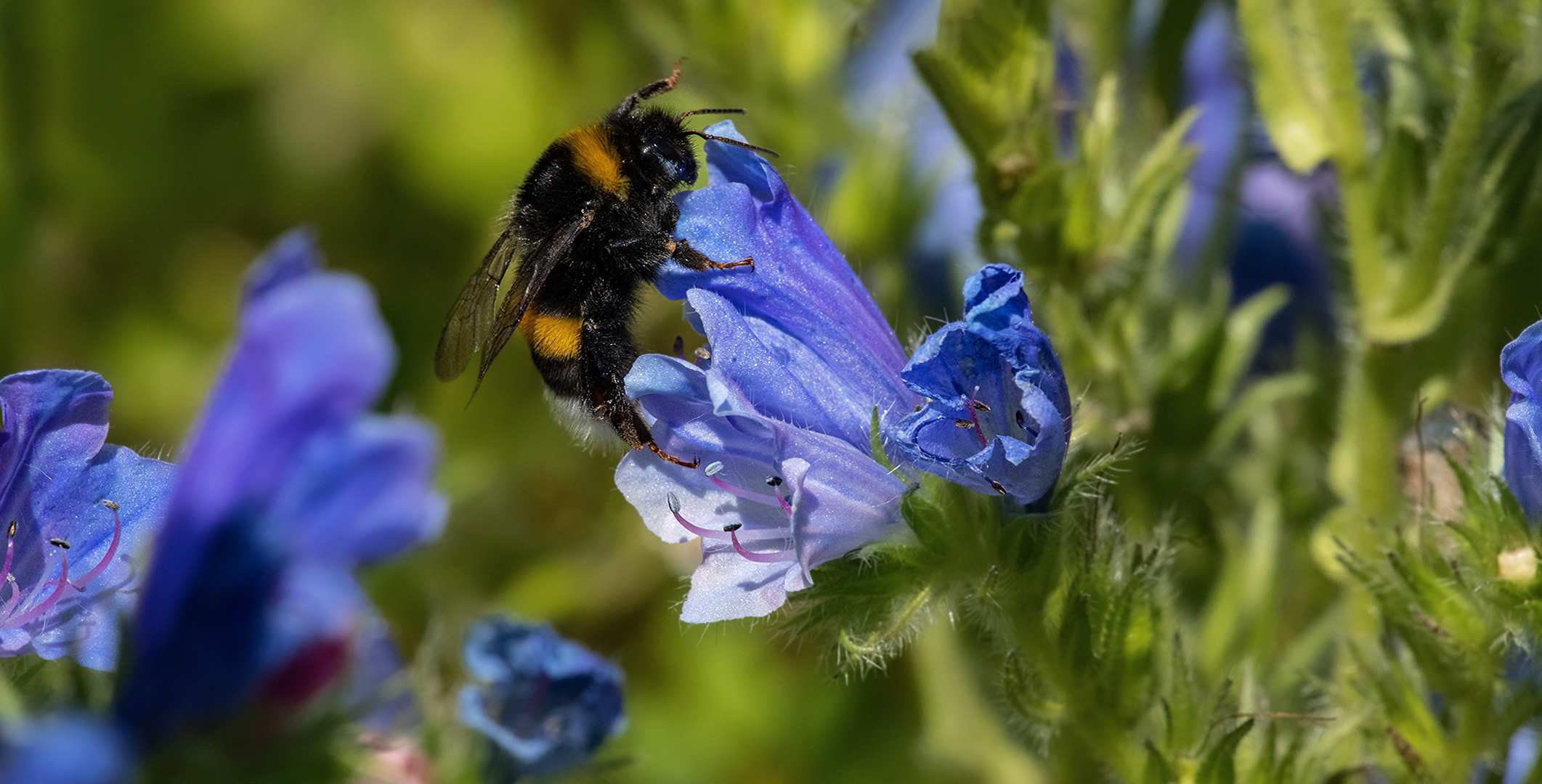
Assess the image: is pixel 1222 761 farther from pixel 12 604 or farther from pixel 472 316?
pixel 12 604

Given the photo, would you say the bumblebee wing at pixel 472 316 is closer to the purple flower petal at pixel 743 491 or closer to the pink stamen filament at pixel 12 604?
the purple flower petal at pixel 743 491

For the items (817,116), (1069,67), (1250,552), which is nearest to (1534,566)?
(1250,552)

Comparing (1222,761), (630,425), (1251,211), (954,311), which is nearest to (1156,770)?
(1222,761)

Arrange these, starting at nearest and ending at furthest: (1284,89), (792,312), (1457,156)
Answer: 1. (792,312)
2. (1457,156)
3. (1284,89)

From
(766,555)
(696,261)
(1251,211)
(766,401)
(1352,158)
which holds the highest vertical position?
(696,261)

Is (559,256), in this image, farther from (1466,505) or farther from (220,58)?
(220,58)
